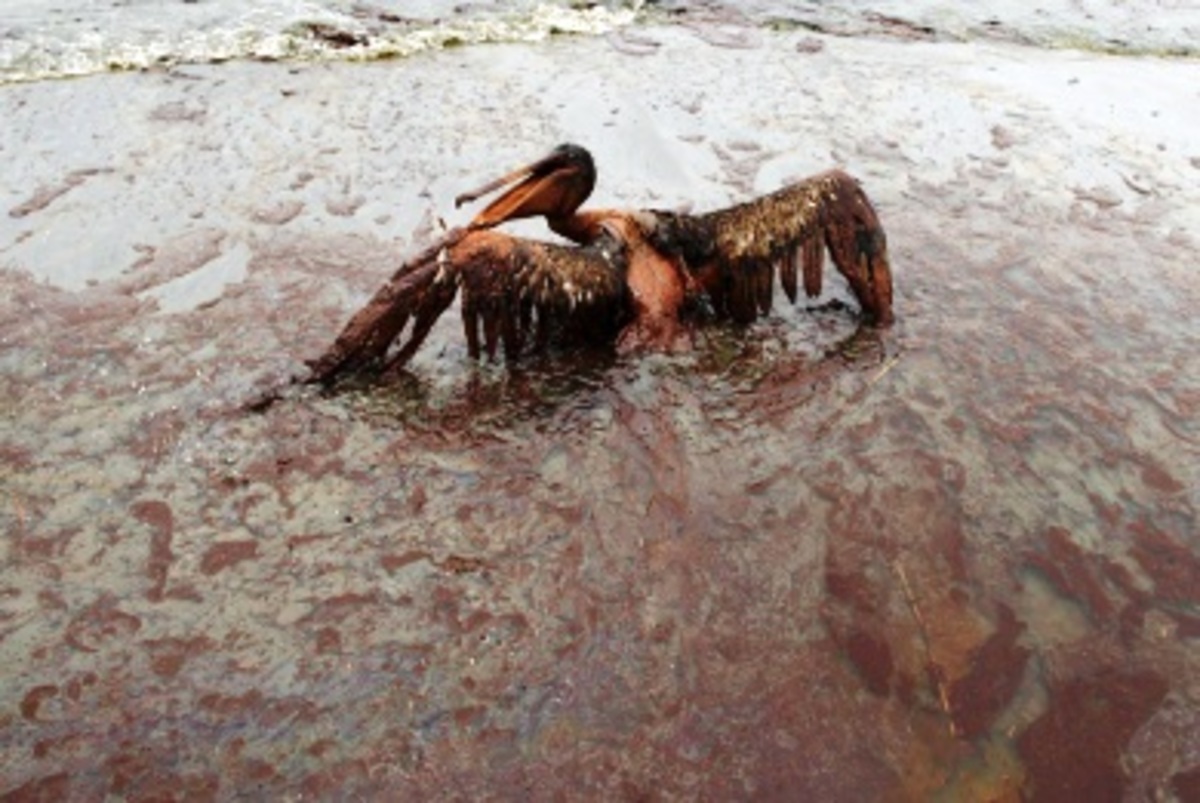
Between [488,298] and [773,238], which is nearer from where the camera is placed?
[488,298]

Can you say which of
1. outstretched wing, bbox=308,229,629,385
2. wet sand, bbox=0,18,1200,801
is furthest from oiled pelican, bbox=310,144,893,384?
wet sand, bbox=0,18,1200,801

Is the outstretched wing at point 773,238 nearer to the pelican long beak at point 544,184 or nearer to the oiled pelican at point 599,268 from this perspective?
the oiled pelican at point 599,268

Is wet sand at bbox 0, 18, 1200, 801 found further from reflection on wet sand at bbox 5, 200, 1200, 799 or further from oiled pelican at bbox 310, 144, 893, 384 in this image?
oiled pelican at bbox 310, 144, 893, 384

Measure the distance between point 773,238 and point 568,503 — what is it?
52.2 inches

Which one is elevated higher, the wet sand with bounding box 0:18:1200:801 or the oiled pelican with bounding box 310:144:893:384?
the oiled pelican with bounding box 310:144:893:384

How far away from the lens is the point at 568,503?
10.5 feet

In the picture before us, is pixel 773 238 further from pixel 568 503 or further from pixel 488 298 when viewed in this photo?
pixel 568 503

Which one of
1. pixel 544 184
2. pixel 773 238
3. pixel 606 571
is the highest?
pixel 544 184

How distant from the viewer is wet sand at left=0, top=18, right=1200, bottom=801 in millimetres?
2521

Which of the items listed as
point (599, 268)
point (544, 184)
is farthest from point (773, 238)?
point (544, 184)

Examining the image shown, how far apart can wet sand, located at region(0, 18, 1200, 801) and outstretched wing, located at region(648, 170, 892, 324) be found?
225mm

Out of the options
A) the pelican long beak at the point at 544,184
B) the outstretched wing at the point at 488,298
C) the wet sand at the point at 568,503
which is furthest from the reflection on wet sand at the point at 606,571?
the pelican long beak at the point at 544,184

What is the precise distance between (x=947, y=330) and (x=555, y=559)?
6.57 ft

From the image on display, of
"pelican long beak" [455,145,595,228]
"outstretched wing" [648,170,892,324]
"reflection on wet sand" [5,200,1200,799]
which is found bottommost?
"reflection on wet sand" [5,200,1200,799]
